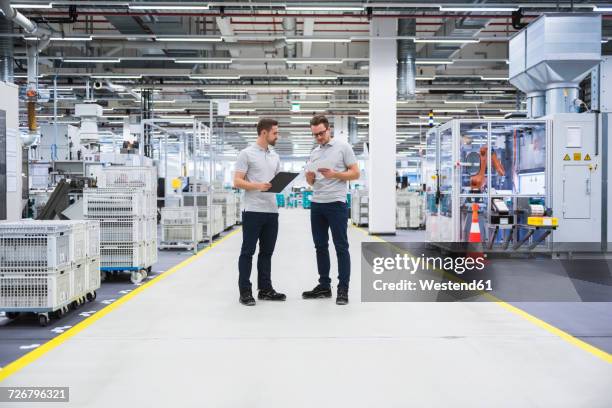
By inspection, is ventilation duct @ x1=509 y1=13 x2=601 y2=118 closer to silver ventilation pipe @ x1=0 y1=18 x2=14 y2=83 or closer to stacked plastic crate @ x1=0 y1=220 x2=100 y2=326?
stacked plastic crate @ x1=0 y1=220 x2=100 y2=326

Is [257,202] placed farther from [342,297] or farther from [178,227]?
[178,227]

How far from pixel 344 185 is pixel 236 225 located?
14028 mm

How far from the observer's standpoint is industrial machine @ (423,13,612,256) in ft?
27.9

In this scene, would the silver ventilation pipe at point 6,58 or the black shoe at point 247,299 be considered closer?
the black shoe at point 247,299

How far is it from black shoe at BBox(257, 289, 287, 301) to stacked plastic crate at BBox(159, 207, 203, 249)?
16.8 ft

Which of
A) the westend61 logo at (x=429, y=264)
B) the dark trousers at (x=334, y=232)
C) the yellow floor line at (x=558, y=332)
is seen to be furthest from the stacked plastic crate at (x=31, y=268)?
the westend61 logo at (x=429, y=264)

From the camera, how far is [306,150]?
4262 centimetres

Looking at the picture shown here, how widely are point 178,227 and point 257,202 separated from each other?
5.62 m

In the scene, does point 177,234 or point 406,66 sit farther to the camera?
point 406,66

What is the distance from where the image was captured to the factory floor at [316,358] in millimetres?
2922

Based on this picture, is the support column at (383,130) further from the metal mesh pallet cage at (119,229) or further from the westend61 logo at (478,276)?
the metal mesh pallet cage at (119,229)

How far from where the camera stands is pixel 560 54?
8492mm

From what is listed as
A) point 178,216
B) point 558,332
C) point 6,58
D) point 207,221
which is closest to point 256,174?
point 558,332

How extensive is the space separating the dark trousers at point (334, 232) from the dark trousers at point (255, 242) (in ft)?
1.42
